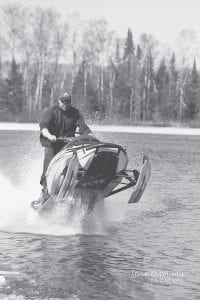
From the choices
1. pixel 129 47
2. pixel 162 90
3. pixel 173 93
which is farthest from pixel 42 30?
pixel 129 47

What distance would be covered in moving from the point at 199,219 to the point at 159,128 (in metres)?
53.9

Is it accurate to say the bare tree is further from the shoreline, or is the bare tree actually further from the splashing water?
the splashing water

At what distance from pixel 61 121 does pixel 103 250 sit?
2.51 m

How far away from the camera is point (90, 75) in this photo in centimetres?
8312

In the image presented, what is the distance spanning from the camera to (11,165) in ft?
74.9

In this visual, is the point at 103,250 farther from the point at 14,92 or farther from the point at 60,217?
the point at 14,92

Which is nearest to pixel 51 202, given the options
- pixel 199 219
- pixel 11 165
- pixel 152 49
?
pixel 199 219

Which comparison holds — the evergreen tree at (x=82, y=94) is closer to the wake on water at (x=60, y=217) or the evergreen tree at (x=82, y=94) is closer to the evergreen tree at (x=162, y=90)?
the evergreen tree at (x=162, y=90)

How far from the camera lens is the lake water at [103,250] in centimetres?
761

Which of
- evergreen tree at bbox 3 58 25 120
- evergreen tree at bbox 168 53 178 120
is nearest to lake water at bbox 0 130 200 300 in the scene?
evergreen tree at bbox 3 58 25 120

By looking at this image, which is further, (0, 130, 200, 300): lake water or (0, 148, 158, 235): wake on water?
(0, 148, 158, 235): wake on water

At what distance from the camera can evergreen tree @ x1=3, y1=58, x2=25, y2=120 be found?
2872 inches

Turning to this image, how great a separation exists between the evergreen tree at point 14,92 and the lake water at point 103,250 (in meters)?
57.6

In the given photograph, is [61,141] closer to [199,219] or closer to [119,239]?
[119,239]
